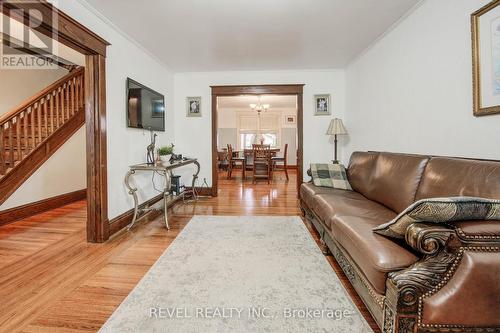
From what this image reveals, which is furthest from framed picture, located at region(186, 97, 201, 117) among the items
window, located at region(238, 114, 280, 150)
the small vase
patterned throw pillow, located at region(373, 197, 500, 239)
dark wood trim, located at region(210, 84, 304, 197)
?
window, located at region(238, 114, 280, 150)

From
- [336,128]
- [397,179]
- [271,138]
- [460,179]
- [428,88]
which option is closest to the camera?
[460,179]

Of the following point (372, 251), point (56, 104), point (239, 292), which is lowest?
point (239, 292)

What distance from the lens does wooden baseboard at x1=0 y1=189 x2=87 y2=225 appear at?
311 cm

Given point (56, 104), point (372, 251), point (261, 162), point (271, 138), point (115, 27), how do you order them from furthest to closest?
point (271, 138) < point (261, 162) < point (56, 104) < point (115, 27) < point (372, 251)

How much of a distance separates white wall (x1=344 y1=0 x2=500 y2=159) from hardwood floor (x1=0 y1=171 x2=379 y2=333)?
4.65ft

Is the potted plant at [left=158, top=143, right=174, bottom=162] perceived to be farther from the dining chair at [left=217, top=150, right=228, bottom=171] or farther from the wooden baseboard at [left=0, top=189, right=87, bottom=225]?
the dining chair at [left=217, top=150, right=228, bottom=171]

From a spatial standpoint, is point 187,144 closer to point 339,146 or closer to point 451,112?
point 339,146

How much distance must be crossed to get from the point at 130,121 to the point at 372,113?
3.22m

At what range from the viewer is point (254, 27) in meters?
2.79

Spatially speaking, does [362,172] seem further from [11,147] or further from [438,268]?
[11,147]

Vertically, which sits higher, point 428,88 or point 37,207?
point 428,88

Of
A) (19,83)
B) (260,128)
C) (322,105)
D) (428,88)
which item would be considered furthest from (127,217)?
(260,128)

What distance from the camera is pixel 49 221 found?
10.5 ft

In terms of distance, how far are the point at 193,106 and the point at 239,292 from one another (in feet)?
12.1
